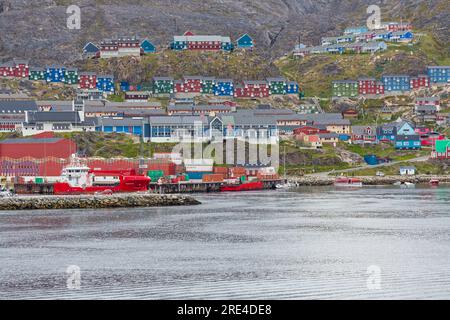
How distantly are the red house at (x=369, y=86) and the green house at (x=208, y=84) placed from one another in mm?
25422

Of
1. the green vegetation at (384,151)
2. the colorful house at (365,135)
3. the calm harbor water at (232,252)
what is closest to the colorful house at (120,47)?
the colorful house at (365,135)

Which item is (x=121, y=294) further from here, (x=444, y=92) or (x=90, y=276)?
(x=444, y=92)

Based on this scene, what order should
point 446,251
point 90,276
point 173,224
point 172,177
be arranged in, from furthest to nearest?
point 172,177
point 173,224
point 446,251
point 90,276

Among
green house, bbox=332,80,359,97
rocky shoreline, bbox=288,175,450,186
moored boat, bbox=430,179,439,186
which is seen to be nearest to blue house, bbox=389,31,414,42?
green house, bbox=332,80,359,97

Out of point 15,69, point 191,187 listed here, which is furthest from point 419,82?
point 15,69

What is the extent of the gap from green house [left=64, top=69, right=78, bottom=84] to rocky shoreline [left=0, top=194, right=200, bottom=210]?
79067 mm

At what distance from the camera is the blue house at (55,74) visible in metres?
172

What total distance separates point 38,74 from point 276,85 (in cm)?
4079

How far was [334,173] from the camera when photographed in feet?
451

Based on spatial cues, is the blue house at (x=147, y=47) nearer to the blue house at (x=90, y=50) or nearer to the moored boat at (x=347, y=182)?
the blue house at (x=90, y=50)

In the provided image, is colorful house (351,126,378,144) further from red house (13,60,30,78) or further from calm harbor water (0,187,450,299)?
calm harbor water (0,187,450,299)

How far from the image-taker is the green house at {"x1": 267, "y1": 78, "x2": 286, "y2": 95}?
176500 mm

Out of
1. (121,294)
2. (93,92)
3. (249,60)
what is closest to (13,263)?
(121,294)
